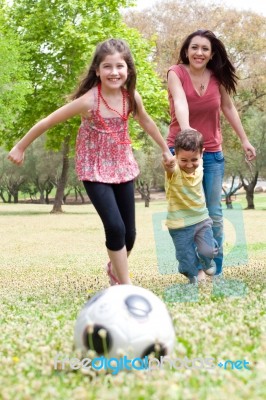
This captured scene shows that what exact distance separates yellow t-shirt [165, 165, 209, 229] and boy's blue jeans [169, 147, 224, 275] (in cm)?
59

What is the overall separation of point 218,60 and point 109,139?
7.35 feet

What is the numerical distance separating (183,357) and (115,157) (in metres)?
3.80

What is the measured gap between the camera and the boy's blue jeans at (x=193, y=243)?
8.77 metres

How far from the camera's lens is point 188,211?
8.75m

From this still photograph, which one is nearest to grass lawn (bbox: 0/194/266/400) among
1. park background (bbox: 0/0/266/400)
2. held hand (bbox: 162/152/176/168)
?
park background (bbox: 0/0/266/400)

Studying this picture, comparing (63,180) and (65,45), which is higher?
(65,45)

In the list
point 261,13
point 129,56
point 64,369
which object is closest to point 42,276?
point 129,56

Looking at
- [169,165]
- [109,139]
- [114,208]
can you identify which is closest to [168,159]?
[169,165]

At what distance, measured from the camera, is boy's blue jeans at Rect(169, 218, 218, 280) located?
877cm

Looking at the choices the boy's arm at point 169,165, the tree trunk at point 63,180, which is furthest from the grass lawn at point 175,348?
the tree trunk at point 63,180

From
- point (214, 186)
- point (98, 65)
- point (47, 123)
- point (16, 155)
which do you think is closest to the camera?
point (16, 155)

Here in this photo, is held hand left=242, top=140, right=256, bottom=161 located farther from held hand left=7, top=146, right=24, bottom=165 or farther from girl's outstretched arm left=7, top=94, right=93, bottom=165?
held hand left=7, top=146, right=24, bottom=165

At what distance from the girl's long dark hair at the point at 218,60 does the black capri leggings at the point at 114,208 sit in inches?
89.4

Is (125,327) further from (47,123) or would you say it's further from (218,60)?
(218,60)
